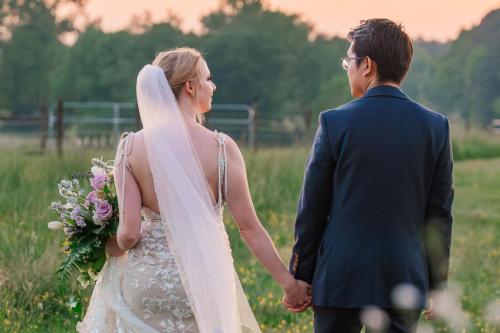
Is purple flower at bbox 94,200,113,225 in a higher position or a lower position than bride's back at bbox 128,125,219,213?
lower

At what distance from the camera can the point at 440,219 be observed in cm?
409

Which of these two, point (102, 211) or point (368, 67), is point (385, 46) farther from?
point (102, 211)

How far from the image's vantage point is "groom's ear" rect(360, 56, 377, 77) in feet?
13.2

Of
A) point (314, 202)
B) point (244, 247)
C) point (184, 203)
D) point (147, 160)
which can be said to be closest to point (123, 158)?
point (147, 160)

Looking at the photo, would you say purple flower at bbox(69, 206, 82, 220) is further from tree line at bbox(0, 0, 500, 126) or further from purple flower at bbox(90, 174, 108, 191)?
tree line at bbox(0, 0, 500, 126)

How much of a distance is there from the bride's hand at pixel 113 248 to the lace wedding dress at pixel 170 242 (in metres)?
0.13

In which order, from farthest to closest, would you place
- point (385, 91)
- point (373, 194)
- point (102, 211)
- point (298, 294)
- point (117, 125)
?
point (117, 125) < point (102, 211) < point (298, 294) < point (385, 91) < point (373, 194)

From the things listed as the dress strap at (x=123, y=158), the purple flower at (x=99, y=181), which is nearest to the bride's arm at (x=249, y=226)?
the dress strap at (x=123, y=158)

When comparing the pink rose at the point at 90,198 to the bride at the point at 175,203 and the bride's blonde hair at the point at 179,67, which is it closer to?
the bride at the point at 175,203

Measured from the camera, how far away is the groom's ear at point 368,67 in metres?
4.04

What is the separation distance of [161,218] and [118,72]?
5653cm

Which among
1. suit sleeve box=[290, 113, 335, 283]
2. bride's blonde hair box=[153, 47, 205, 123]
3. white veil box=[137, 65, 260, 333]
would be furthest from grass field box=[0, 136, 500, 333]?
suit sleeve box=[290, 113, 335, 283]

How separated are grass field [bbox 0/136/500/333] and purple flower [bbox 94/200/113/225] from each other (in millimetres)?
1887

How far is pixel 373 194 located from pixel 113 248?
1.29m
